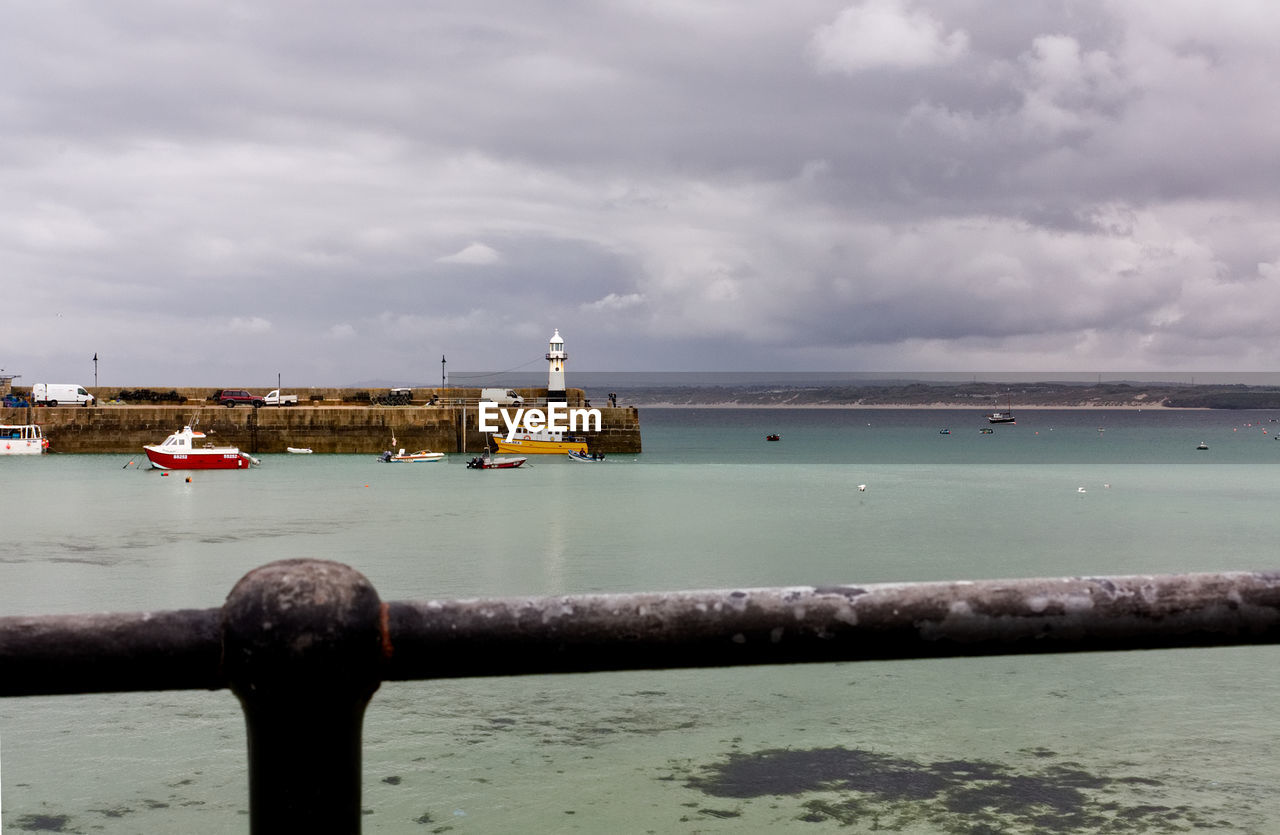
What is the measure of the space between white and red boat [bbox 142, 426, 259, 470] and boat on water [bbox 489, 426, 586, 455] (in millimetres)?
15644

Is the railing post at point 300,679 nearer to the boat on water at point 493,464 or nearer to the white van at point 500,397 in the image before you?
the boat on water at point 493,464

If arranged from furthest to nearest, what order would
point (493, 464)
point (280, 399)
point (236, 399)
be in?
point (280, 399) < point (236, 399) < point (493, 464)

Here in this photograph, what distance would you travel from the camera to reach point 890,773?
10.5 meters

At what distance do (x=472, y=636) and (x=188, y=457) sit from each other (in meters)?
60.3

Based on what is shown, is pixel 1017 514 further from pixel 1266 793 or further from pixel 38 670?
pixel 38 670

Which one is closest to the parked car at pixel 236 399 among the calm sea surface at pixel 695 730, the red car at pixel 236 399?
the red car at pixel 236 399

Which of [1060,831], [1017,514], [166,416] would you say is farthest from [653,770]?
[166,416]

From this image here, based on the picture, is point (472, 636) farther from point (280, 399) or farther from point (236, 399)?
point (280, 399)

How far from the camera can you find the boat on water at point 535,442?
68.1m

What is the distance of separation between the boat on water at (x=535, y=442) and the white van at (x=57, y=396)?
2667 cm

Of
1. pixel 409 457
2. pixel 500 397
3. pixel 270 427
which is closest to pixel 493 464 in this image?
pixel 409 457

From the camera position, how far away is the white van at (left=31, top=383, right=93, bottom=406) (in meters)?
73.4

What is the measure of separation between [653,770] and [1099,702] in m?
5.83

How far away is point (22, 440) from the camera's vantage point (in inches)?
2586
